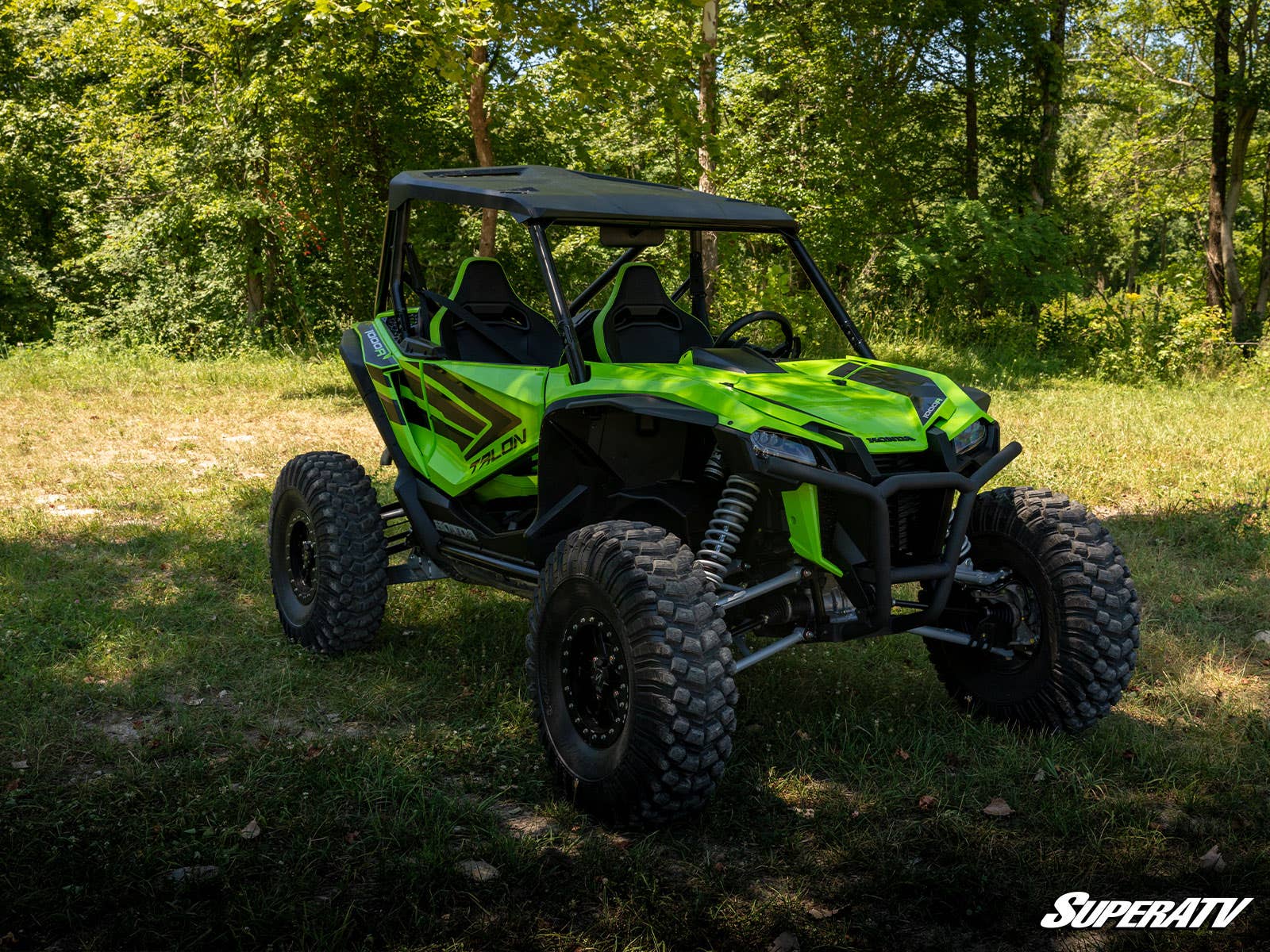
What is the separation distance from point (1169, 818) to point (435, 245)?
1473 cm

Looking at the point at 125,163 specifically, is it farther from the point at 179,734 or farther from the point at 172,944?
the point at 172,944

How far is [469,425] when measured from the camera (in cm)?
503

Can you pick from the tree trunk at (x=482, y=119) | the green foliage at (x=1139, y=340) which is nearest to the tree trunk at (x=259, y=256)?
the tree trunk at (x=482, y=119)

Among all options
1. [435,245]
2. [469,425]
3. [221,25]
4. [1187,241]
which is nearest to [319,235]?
[435,245]

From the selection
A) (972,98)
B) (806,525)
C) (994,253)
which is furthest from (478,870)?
(972,98)

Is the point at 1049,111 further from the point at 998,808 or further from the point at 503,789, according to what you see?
the point at 503,789

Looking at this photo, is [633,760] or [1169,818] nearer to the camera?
[633,760]

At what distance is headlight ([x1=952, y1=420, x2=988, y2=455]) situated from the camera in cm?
402

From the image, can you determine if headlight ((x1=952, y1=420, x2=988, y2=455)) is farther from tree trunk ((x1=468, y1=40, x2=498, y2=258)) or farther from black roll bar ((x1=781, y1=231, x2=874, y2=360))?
tree trunk ((x1=468, y1=40, x2=498, y2=258))

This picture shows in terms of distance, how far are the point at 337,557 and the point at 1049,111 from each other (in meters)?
16.2

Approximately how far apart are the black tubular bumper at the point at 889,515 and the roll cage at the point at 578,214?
38.3 inches

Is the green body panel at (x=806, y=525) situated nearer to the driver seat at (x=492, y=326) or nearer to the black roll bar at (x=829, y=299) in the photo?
the black roll bar at (x=829, y=299)

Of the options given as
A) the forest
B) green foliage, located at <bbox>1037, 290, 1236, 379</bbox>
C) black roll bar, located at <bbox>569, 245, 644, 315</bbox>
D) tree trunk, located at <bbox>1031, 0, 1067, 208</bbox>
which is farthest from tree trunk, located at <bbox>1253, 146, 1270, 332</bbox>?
black roll bar, located at <bbox>569, 245, 644, 315</bbox>

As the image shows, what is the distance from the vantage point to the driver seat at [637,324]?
4781mm
